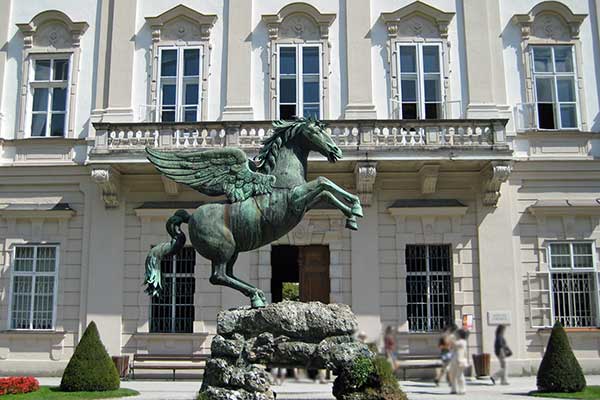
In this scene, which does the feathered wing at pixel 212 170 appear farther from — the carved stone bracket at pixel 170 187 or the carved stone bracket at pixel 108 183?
the carved stone bracket at pixel 170 187

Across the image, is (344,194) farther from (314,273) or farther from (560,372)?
(314,273)

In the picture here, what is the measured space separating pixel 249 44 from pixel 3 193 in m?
8.29

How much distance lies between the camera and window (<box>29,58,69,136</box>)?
66.2 feet

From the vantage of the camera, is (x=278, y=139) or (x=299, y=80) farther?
(x=299, y=80)

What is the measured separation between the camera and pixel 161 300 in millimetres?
18984

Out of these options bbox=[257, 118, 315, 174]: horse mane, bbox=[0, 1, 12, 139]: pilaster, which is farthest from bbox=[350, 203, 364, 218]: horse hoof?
bbox=[0, 1, 12, 139]: pilaster

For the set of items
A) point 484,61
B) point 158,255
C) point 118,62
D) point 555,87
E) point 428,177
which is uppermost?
point 118,62

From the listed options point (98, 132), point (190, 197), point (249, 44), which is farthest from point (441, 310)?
point (98, 132)

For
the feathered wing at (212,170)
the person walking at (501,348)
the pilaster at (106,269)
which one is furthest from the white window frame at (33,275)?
the person walking at (501,348)

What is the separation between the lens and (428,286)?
18625mm

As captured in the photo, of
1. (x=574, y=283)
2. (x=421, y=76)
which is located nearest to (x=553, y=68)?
(x=421, y=76)

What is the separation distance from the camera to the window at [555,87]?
1956 centimetres

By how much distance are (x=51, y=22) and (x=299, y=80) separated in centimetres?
778

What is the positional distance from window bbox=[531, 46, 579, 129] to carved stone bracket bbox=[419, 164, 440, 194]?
3.61 metres
